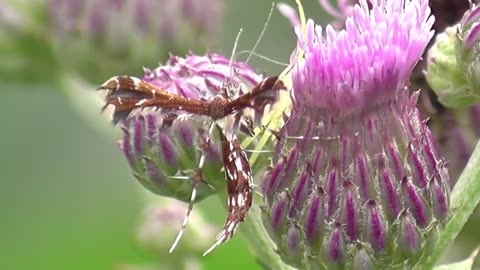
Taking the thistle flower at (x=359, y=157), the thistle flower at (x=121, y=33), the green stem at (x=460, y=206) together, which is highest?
the thistle flower at (x=121, y=33)

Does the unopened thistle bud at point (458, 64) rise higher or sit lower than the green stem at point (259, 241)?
higher

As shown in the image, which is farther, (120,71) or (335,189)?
(120,71)

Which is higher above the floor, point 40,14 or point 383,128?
point 40,14

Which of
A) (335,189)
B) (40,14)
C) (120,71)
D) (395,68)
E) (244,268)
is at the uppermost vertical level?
(40,14)

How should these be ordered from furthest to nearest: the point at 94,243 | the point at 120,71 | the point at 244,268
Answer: the point at 94,243, the point at 244,268, the point at 120,71

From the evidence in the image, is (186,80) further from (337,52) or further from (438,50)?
(438,50)

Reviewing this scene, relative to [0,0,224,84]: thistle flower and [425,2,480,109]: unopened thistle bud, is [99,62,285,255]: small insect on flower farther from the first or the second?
[0,0,224,84]: thistle flower

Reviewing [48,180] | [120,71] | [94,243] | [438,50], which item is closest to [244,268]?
[94,243]

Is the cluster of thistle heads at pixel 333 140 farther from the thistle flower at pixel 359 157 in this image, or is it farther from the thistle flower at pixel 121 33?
the thistle flower at pixel 121 33

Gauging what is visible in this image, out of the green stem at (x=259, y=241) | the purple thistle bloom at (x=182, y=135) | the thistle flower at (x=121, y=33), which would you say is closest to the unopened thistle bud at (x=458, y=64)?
the purple thistle bloom at (x=182, y=135)

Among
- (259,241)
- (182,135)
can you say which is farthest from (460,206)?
(182,135)
